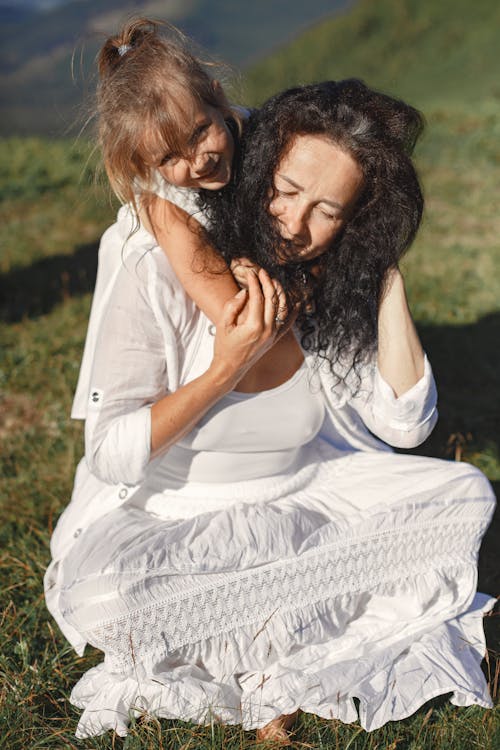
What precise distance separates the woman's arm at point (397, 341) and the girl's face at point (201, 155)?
680 mm

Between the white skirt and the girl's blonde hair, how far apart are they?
113 cm

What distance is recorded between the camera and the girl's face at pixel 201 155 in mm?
2322

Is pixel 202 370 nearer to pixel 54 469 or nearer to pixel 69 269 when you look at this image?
pixel 54 469

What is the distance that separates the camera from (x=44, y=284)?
6625 millimetres

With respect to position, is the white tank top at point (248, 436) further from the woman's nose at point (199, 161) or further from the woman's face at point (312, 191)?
the woman's nose at point (199, 161)

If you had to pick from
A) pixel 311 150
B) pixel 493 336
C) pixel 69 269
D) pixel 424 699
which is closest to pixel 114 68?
pixel 311 150

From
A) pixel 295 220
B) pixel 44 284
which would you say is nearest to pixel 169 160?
pixel 295 220

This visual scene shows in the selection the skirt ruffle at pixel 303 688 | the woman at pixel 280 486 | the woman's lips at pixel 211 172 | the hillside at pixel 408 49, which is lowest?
the skirt ruffle at pixel 303 688

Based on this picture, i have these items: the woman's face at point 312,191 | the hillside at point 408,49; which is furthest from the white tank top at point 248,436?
the hillside at point 408,49

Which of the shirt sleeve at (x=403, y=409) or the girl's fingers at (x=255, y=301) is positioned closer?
the girl's fingers at (x=255, y=301)

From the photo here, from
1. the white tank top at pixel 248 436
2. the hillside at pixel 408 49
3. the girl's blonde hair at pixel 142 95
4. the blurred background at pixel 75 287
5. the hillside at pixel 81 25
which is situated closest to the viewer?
the girl's blonde hair at pixel 142 95

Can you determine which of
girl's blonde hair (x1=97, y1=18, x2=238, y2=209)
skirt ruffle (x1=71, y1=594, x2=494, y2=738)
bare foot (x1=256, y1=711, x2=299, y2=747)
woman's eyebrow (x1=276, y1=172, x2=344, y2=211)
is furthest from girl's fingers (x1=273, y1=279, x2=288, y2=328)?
bare foot (x1=256, y1=711, x2=299, y2=747)

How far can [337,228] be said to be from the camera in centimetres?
246

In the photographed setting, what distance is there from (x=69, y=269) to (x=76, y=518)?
4.44 m
